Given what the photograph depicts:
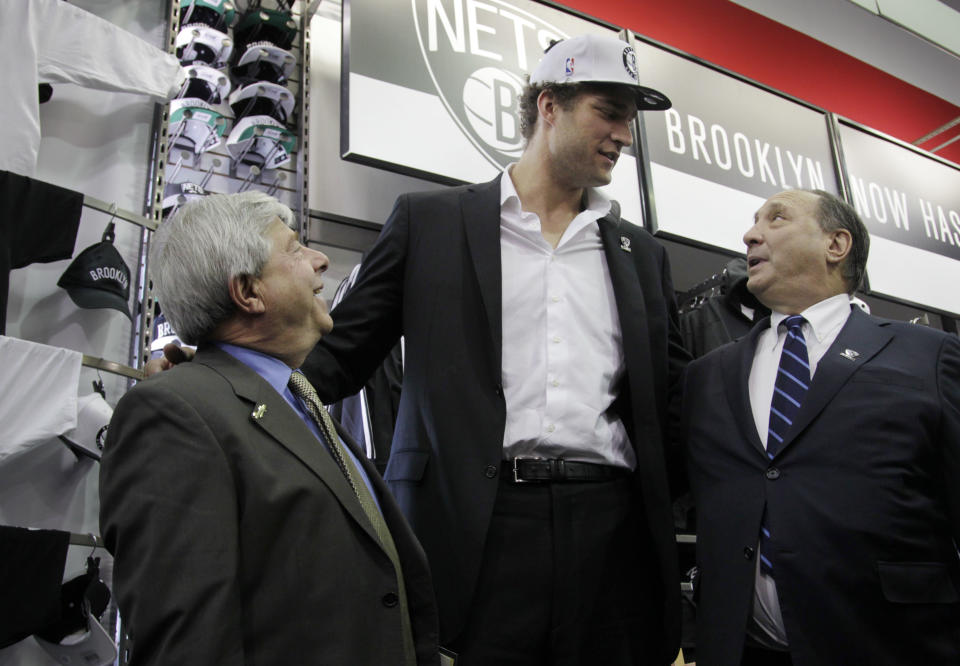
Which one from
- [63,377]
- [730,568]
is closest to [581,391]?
[730,568]

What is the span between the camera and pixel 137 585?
3.32 ft

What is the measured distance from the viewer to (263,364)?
1375 millimetres

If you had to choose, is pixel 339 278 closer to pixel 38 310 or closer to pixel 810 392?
pixel 38 310

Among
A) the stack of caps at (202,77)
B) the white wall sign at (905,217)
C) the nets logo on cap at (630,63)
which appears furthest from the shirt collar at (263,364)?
the white wall sign at (905,217)

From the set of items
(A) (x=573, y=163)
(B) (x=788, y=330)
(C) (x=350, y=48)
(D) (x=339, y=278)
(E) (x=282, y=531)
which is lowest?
(E) (x=282, y=531)

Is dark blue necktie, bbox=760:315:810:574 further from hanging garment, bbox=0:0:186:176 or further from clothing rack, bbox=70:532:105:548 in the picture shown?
hanging garment, bbox=0:0:186:176

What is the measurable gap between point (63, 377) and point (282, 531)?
2.04 meters

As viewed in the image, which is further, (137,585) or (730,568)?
(730,568)

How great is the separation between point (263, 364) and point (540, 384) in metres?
0.62

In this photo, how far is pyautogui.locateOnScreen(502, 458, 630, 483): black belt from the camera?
5.35ft

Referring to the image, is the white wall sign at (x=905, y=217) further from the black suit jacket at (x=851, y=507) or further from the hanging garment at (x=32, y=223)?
the hanging garment at (x=32, y=223)

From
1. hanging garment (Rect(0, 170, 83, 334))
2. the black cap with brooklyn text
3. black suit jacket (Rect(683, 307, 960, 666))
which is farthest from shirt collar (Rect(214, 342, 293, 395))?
the black cap with brooklyn text

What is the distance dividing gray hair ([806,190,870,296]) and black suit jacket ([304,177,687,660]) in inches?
19.0

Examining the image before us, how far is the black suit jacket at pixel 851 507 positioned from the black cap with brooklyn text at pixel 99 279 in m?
2.27
